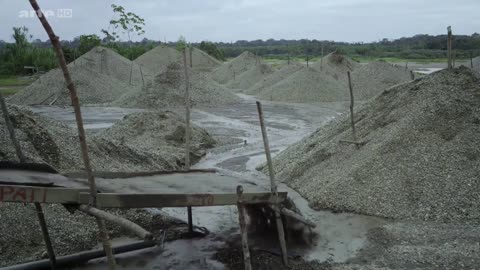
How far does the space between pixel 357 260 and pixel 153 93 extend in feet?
63.7

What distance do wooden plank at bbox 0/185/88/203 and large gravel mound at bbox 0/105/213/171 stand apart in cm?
340

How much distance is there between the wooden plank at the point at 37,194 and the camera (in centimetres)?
446

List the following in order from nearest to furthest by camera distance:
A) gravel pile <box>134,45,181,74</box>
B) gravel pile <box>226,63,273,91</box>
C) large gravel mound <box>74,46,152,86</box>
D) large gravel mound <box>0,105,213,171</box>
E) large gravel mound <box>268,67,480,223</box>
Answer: large gravel mound <box>268,67,480,223</box> → large gravel mound <box>0,105,213,171</box> → large gravel mound <box>74,46,152,86</box> → gravel pile <box>226,63,273,91</box> → gravel pile <box>134,45,181,74</box>

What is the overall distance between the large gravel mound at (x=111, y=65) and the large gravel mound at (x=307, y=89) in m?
9.54

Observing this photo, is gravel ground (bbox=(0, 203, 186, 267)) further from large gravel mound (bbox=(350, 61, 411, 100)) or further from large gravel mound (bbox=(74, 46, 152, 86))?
large gravel mound (bbox=(74, 46, 152, 86))

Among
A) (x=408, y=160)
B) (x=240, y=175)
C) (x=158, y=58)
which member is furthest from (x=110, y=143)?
(x=158, y=58)

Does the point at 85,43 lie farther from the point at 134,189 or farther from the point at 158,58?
the point at 134,189

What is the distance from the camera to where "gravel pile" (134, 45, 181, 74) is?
43219mm

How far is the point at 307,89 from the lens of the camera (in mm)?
27781

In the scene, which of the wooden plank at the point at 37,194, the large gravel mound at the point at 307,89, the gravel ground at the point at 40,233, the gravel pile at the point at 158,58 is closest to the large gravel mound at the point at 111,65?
the gravel pile at the point at 158,58

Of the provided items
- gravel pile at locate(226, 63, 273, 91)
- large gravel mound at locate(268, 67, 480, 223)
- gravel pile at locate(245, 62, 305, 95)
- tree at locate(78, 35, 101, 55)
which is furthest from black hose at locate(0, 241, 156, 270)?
tree at locate(78, 35, 101, 55)

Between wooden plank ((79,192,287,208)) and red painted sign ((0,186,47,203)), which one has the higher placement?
red painted sign ((0,186,47,203))

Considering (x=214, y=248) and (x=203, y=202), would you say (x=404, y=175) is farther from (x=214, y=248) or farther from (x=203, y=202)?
(x=203, y=202)

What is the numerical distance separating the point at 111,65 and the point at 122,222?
3116 centimetres
